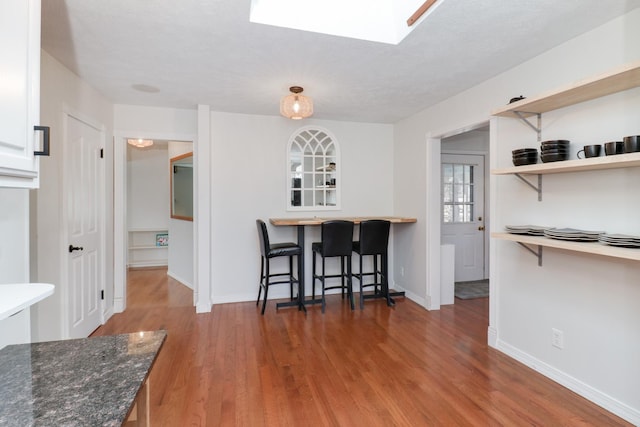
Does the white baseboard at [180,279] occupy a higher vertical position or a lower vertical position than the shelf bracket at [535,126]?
lower

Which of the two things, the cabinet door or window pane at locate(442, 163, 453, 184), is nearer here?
the cabinet door

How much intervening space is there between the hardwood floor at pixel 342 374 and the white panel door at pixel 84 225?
1.26 feet

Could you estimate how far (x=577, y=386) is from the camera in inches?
82.7

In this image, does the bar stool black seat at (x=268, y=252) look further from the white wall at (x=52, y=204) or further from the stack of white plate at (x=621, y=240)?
the stack of white plate at (x=621, y=240)

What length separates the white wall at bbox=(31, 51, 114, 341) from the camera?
227cm

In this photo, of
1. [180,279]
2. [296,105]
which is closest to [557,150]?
[296,105]

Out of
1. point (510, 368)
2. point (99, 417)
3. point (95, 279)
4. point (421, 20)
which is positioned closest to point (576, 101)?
A: point (421, 20)

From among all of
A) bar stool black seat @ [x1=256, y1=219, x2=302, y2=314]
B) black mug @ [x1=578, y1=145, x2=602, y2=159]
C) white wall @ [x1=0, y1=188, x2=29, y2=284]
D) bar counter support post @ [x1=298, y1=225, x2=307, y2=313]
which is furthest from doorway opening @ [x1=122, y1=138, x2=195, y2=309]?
black mug @ [x1=578, y1=145, x2=602, y2=159]

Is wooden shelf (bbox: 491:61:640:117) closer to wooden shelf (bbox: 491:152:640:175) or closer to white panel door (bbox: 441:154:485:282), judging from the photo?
wooden shelf (bbox: 491:152:640:175)

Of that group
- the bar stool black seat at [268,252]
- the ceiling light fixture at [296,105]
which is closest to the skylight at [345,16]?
the ceiling light fixture at [296,105]

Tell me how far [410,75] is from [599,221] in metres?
1.80

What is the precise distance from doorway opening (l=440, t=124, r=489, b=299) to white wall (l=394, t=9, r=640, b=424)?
1928 mm

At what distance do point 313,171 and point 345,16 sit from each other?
234 cm

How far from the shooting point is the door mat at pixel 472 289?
168 inches
